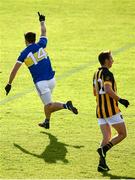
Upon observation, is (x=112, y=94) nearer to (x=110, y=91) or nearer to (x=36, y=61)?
(x=110, y=91)

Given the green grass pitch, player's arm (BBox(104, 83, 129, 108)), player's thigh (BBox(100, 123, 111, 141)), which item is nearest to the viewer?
player's arm (BBox(104, 83, 129, 108))

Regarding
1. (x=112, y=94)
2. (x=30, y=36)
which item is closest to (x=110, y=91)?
(x=112, y=94)

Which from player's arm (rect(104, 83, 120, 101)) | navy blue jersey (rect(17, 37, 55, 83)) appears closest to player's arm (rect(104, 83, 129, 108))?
player's arm (rect(104, 83, 120, 101))

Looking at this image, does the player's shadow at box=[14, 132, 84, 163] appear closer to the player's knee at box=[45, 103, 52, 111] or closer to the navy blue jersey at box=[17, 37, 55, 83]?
the player's knee at box=[45, 103, 52, 111]

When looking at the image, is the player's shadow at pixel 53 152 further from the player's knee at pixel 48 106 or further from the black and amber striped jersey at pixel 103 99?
the black and amber striped jersey at pixel 103 99

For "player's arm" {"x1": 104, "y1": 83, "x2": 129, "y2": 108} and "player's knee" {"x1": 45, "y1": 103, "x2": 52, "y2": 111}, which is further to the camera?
"player's knee" {"x1": 45, "y1": 103, "x2": 52, "y2": 111}

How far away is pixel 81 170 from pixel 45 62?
3144mm

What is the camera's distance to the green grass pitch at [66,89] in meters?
11.5

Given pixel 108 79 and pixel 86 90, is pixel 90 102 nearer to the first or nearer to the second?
pixel 86 90

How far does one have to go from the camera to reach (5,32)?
2256 cm

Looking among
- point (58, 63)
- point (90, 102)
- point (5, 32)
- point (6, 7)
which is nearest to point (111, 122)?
point (90, 102)

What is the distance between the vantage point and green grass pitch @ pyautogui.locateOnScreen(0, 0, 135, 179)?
37.7 ft

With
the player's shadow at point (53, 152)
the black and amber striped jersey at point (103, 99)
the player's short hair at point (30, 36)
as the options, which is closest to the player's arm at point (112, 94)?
the black and amber striped jersey at point (103, 99)

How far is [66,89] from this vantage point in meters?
16.6
